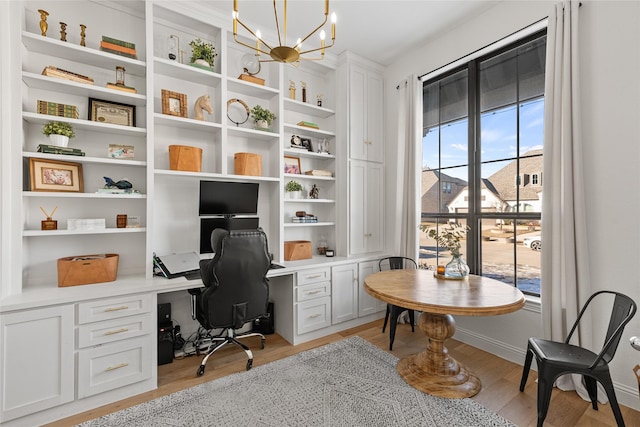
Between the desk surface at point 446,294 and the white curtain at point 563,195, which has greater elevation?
the white curtain at point 563,195

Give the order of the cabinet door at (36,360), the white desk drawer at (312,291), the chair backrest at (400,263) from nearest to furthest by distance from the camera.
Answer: the cabinet door at (36,360)
the white desk drawer at (312,291)
the chair backrest at (400,263)

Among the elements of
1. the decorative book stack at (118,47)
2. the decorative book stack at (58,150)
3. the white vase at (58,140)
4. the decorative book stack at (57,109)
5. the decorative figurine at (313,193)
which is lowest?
the decorative figurine at (313,193)

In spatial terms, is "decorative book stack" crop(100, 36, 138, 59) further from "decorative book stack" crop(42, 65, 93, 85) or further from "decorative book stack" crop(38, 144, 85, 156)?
"decorative book stack" crop(38, 144, 85, 156)

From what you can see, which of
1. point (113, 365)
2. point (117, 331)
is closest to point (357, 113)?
point (117, 331)

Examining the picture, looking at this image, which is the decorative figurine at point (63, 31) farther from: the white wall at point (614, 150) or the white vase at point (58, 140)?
the white wall at point (614, 150)

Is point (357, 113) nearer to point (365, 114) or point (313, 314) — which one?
point (365, 114)

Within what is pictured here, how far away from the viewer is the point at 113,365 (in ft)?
6.62

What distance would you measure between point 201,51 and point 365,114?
195 centimetres

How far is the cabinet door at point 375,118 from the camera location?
367cm

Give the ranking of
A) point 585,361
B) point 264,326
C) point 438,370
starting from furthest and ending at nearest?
point 264,326 → point 438,370 → point 585,361

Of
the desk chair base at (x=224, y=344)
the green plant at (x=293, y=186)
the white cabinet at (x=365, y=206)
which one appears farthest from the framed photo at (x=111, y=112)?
the white cabinet at (x=365, y=206)

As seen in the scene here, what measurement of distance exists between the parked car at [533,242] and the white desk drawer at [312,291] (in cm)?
191

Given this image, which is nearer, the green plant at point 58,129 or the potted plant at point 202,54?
the green plant at point 58,129

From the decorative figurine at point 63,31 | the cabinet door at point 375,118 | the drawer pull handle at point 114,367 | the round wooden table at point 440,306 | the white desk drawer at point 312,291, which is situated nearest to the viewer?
the round wooden table at point 440,306
